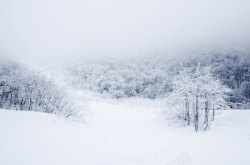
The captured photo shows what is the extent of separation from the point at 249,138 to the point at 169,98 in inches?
396

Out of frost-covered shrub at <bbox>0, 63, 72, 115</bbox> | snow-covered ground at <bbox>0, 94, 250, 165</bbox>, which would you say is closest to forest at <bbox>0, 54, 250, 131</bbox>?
frost-covered shrub at <bbox>0, 63, 72, 115</bbox>

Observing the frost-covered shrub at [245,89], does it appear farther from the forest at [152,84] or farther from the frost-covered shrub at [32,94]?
the frost-covered shrub at [32,94]

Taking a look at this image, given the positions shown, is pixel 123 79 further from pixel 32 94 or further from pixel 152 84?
pixel 32 94

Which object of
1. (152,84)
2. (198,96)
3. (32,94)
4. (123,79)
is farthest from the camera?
(152,84)

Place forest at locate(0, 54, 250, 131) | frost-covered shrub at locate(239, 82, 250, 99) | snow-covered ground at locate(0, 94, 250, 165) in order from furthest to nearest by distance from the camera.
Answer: frost-covered shrub at locate(239, 82, 250, 99)
forest at locate(0, 54, 250, 131)
snow-covered ground at locate(0, 94, 250, 165)

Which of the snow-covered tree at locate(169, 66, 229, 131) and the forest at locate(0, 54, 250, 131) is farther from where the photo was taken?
the forest at locate(0, 54, 250, 131)

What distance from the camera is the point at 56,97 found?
93.5 ft

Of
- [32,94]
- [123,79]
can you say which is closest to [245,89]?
[123,79]

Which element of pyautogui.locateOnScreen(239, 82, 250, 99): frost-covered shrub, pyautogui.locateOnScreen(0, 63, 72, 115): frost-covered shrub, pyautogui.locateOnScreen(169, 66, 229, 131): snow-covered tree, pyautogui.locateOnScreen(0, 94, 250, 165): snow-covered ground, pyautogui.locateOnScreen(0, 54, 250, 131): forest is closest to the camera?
pyautogui.locateOnScreen(0, 94, 250, 165): snow-covered ground

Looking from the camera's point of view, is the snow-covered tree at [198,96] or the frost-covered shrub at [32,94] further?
the frost-covered shrub at [32,94]

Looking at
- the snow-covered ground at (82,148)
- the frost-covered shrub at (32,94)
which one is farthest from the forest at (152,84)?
the snow-covered ground at (82,148)

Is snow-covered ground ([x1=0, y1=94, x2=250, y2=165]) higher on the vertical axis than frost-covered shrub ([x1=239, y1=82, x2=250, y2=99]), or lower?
lower

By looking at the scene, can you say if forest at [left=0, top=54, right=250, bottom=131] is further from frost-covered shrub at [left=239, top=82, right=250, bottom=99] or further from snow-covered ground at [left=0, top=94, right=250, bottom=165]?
snow-covered ground at [left=0, top=94, right=250, bottom=165]

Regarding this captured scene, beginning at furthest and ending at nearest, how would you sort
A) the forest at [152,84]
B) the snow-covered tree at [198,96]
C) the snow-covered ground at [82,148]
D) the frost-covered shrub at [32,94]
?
the frost-covered shrub at [32,94] → the forest at [152,84] → the snow-covered tree at [198,96] → the snow-covered ground at [82,148]
